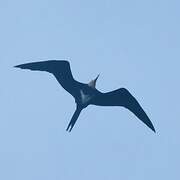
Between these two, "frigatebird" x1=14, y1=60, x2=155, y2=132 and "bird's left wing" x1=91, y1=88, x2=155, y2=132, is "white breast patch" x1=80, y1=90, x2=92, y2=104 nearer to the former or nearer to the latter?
"frigatebird" x1=14, y1=60, x2=155, y2=132

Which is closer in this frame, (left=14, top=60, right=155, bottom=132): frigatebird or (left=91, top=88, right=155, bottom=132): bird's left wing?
(left=14, top=60, right=155, bottom=132): frigatebird

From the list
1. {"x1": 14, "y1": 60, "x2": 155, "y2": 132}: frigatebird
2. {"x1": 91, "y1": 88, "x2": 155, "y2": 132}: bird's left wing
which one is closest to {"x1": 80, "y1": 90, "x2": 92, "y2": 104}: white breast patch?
{"x1": 14, "y1": 60, "x2": 155, "y2": 132}: frigatebird

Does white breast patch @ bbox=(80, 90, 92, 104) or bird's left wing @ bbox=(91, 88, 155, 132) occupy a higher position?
bird's left wing @ bbox=(91, 88, 155, 132)

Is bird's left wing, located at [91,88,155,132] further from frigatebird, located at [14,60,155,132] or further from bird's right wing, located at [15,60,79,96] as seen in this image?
bird's right wing, located at [15,60,79,96]

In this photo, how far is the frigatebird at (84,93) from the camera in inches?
549

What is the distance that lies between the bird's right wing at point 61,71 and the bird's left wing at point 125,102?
25.1 inches

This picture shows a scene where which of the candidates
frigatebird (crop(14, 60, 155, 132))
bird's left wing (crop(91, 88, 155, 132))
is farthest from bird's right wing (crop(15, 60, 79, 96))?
bird's left wing (crop(91, 88, 155, 132))

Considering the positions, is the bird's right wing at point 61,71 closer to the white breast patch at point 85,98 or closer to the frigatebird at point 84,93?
the frigatebird at point 84,93

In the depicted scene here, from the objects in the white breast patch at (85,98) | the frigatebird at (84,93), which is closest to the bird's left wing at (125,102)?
the frigatebird at (84,93)

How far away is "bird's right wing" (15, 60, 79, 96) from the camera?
14.1m

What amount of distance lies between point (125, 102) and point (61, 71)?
4.37 feet

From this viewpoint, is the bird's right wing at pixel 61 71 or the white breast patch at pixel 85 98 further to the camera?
the bird's right wing at pixel 61 71

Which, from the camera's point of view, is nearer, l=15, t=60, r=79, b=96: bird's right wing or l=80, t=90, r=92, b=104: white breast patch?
l=80, t=90, r=92, b=104: white breast patch

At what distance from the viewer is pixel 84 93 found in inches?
553
